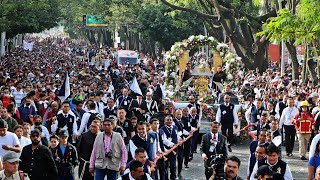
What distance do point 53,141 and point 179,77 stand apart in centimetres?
1762

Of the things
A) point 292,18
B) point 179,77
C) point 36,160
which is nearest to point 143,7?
point 179,77

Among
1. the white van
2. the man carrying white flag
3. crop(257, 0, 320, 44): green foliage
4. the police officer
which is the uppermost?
crop(257, 0, 320, 44): green foliage

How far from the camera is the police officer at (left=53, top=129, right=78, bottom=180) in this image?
1309 cm

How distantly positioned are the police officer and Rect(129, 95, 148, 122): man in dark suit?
7.37 m

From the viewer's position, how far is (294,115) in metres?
21.0

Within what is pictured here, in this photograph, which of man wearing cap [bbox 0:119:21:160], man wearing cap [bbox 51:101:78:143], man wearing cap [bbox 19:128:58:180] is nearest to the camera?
man wearing cap [bbox 19:128:58:180]

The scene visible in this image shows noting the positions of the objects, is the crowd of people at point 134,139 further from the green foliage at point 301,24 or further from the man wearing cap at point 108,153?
the green foliage at point 301,24

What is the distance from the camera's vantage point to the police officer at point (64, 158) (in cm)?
1309

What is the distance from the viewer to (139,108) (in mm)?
21094

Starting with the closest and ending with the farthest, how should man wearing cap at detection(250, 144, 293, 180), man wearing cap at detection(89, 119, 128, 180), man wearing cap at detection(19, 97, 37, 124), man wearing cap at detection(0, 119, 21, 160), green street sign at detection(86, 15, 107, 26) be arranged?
man wearing cap at detection(250, 144, 293, 180), man wearing cap at detection(0, 119, 21, 160), man wearing cap at detection(89, 119, 128, 180), man wearing cap at detection(19, 97, 37, 124), green street sign at detection(86, 15, 107, 26)

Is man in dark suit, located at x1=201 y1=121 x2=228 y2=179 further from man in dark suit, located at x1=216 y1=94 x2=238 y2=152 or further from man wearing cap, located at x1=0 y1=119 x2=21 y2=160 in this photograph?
man in dark suit, located at x1=216 y1=94 x2=238 y2=152

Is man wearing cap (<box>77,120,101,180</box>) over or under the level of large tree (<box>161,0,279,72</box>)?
under

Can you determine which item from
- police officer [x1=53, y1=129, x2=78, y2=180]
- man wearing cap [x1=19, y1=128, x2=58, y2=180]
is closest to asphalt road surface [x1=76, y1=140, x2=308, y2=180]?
police officer [x1=53, y1=129, x2=78, y2=180]

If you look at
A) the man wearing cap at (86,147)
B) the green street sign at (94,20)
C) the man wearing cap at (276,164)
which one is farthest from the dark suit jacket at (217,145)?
the green street sign at (94,20)
